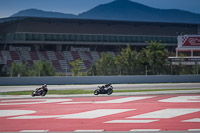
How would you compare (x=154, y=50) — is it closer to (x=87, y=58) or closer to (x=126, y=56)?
(x=126, y=56)

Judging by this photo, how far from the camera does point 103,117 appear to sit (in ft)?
55.7

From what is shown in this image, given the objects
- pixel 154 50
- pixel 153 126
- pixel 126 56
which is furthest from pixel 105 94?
pixel 154 50

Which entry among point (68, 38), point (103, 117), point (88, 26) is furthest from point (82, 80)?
point (88, 26)

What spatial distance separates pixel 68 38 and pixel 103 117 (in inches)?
2247

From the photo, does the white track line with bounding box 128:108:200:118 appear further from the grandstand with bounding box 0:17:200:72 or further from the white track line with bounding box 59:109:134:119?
the grandstand with bounding box 0:17:200:72

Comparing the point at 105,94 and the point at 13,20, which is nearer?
the point at 105,94

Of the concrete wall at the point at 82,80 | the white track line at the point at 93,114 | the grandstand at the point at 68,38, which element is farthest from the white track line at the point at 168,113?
the grandstand at the point at 68,38

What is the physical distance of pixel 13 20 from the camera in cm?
7044

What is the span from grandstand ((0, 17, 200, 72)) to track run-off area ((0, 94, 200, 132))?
45469 millimetres

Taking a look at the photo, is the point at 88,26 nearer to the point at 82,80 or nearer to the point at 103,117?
the point at 82,80

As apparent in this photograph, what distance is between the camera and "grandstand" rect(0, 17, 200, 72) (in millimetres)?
69312

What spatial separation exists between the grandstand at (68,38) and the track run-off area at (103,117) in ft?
149

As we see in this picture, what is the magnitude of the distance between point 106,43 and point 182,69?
31.0 metres

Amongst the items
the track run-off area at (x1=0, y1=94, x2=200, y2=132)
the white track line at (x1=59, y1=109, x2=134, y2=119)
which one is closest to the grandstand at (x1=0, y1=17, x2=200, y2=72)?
the track run-off area at (x1=0, y1=94, x2=200, y2=132)
